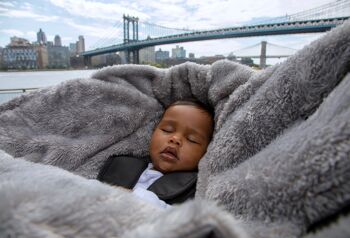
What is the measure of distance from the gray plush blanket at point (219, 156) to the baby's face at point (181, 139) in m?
0.10

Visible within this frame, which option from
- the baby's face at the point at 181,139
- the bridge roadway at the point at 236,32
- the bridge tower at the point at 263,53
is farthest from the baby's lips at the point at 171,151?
the bridge roadway at the point at 236,32

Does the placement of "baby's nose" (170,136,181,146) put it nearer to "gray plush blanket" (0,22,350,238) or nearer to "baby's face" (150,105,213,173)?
"baby's face" (150,105,213,173)

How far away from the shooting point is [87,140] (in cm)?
103

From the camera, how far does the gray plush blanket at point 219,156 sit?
12.4 inches

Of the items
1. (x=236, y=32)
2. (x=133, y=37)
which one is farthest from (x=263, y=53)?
(x=133, y=37)

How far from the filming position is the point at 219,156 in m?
0.71

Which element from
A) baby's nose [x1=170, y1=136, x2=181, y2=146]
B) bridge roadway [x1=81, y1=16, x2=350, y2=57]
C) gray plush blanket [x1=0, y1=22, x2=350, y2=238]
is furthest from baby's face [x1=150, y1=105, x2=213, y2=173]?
bridge roadway [x1=81, y1=16, x2=350, y2=57]

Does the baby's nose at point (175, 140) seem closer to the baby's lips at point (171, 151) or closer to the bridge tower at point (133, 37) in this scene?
the baby's lips at point (171, 151)

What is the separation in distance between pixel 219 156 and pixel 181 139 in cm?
29

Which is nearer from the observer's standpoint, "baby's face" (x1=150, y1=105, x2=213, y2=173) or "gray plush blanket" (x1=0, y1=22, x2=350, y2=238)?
"gray plush blanket" (x1=0, y1=22, x2=350, y2=238)

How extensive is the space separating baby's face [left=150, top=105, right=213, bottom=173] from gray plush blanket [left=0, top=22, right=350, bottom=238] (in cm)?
10

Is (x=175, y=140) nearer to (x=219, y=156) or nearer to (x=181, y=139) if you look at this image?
(x=181, y=139)

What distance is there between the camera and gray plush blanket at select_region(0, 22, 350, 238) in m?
0.31

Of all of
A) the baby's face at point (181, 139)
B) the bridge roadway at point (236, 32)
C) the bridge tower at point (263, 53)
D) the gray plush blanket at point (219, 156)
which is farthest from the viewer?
the bridge roadway at point (236, 32)
